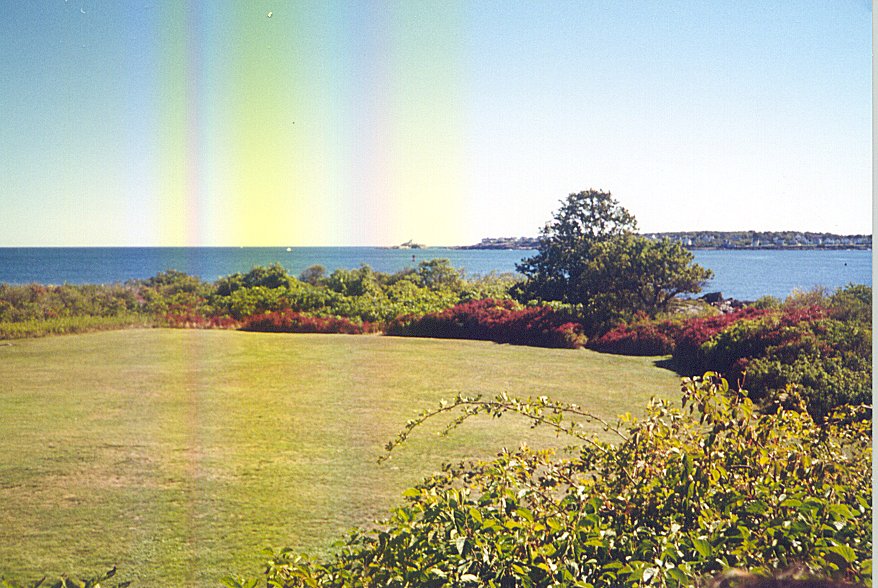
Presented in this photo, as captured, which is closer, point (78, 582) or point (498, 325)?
point (78, 582)

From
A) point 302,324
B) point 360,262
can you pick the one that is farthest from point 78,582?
point 360,262

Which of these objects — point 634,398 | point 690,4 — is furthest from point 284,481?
point 690,4

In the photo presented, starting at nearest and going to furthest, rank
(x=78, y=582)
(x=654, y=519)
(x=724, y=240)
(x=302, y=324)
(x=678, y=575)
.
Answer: (x=678, y=575) < (x=654, y=519) < (x=78, y=582) < (x=724, y=240) < (x=302, y=324)

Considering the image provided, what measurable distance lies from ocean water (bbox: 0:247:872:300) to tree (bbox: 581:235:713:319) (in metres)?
0.07

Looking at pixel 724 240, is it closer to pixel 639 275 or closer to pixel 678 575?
pixel 639 275

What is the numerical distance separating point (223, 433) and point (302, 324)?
0.47m

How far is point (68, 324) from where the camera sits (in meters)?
2.45

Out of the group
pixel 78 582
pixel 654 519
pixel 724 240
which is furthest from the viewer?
pixel 724 240

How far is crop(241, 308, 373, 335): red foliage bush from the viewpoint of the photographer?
8.45 ft

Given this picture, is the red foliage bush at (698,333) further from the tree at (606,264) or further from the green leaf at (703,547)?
the green leaf at (703,547)

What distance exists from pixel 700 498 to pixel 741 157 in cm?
140

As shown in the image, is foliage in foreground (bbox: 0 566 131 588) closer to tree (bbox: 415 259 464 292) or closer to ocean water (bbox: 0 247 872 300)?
ocean water (bbox: 0 247 872 300)

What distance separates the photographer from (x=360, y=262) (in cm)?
254

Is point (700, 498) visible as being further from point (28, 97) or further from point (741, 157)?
point (28, 97)
